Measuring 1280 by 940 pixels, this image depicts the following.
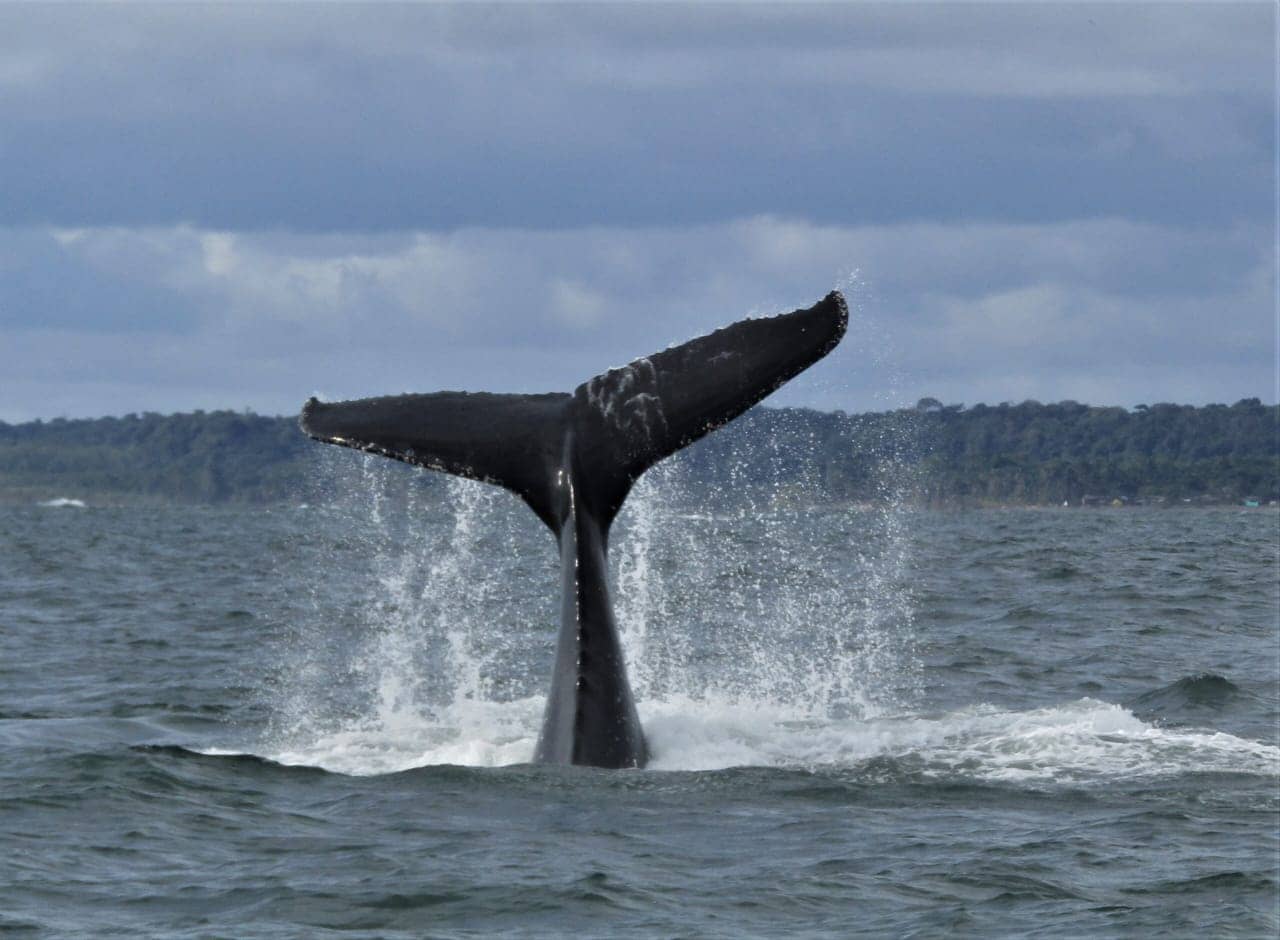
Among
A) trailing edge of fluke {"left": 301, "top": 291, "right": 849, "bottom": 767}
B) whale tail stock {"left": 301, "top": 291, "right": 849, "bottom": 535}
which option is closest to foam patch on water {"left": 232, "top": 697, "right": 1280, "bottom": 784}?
trailing edge of fluke {"left": 301, "top": 291, "right": 849, "bottom": 767}

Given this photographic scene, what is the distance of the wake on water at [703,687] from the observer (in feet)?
42.8

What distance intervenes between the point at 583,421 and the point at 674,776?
2.18 meters

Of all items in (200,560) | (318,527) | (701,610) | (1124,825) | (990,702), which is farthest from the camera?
(318,527)

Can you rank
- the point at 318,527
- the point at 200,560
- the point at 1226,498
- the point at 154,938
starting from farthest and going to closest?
the point at 1226,498, the point at 318,527, the point at 200,560, the point at 154,938

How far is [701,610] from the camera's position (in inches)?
1052

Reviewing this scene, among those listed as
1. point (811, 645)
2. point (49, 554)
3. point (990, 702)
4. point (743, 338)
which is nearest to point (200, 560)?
point (49, 554)

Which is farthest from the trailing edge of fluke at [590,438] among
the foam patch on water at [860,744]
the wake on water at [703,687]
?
the foam patch on water at [860,744]

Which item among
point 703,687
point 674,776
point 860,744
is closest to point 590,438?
point 674,776

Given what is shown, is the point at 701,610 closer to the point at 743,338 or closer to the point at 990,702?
the point at 990,702

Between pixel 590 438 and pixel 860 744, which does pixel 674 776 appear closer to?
pixel 860 744

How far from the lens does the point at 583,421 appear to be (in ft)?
41.4

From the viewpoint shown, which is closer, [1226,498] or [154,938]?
[154,938]

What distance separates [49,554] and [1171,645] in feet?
107

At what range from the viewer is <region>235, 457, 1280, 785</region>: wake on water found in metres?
13.0
